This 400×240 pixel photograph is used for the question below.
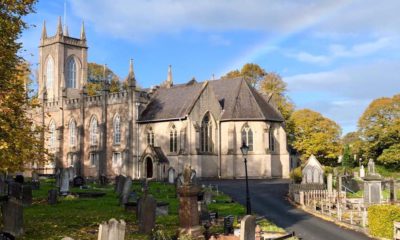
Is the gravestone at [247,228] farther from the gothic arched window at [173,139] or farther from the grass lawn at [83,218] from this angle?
the gothic arched window at [173,139]

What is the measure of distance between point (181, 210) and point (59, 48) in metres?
62.1

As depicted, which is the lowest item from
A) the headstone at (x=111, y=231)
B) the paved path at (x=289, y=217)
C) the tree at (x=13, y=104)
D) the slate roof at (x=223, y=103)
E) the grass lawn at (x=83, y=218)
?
the paved path at (x=289, y=217)

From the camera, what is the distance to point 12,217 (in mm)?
15094

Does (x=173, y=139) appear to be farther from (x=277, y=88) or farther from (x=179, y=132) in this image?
(x=277, y=88)

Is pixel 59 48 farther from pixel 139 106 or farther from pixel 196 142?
pixel 196 142

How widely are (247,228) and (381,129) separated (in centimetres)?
5127

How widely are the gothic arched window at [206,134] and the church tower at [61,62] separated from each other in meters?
30.0

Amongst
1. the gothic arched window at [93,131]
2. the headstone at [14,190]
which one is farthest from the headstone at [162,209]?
the gothic arched window at [93,131]

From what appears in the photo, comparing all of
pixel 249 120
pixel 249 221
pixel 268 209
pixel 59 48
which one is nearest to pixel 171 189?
pixel 268 209

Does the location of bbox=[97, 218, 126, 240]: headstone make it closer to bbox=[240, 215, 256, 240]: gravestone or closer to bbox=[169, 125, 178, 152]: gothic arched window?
bbox=[240, 215, 256, 240]: gravestone

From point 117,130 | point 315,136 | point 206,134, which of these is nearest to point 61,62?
point 117,130

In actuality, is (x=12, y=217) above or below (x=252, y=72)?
below

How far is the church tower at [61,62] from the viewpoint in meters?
73.1

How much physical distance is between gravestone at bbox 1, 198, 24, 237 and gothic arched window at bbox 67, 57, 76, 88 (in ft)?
201
